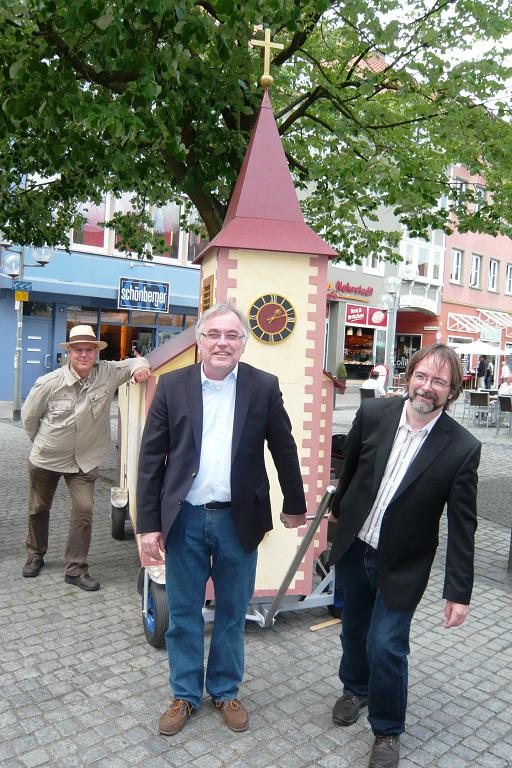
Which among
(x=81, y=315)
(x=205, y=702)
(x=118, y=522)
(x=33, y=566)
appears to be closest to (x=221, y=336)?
(x=205, y=702)

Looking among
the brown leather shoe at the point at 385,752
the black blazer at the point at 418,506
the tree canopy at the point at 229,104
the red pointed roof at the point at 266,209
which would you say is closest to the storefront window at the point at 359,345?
the tree canopy at the point at 229,104

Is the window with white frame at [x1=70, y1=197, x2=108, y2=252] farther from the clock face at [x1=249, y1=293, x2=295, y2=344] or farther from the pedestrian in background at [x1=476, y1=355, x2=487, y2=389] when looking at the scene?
the pedestrian in background at [x1=476, y1=355, x2=487, y2=389]

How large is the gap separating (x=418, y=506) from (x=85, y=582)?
3127 mm

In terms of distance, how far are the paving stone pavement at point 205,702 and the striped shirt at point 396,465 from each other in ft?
3.47

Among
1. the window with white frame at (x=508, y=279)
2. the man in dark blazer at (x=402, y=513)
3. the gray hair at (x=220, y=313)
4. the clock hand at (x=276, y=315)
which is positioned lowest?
the man in dark blazer at (x=402, y=513)

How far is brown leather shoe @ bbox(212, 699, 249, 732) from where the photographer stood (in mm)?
3287

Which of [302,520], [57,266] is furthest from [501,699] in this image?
[57,266]

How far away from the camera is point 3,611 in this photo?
4699mm

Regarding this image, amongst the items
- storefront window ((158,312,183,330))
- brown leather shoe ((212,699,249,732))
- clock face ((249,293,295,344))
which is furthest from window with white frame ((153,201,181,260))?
brown leather shoe ((212,699,249,732))

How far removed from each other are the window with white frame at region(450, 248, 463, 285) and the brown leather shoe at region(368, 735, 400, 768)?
34875 millimetres

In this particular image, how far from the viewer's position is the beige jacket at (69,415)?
5.10m

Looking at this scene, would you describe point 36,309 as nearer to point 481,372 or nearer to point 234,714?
point 234,714

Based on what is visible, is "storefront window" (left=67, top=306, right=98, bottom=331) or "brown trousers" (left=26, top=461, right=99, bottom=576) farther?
"storefront window" (left=67, top=306, right=98, bottom=331)

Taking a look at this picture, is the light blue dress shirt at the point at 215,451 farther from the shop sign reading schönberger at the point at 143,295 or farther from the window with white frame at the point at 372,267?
the window with white frame at the point at 372,267
